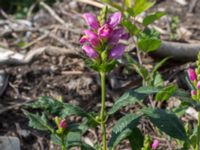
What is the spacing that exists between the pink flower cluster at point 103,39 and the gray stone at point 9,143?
95 cm

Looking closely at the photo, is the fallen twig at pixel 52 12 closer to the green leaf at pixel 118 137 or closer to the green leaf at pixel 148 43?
the green leaf at pixel 148 43

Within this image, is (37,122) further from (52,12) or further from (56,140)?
(52,12)

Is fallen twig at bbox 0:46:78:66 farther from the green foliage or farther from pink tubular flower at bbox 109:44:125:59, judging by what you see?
pink tubular flower at bbox 109:44:125:59

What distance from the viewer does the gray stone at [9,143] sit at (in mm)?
3039

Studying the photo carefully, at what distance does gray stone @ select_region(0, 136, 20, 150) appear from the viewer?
9.97 feet

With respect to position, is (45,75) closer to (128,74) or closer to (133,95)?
(128,74)

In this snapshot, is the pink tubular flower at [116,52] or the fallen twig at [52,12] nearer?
the pink tubular flower at [116,52]

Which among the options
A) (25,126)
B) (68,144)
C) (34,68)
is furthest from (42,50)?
(68,144)

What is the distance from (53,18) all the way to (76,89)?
1.22 metres

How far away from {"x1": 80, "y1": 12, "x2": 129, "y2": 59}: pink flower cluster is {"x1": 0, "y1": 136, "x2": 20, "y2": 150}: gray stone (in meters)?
0.95

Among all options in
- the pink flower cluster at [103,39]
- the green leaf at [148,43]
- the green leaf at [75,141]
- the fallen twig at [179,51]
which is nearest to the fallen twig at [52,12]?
the fallen twig at [179,51]

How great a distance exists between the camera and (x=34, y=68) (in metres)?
3.82

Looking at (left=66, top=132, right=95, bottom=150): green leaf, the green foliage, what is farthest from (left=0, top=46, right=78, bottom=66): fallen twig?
(left=66, top=132, right=95, bottom=150): green leaf

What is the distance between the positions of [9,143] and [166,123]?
0.96m
